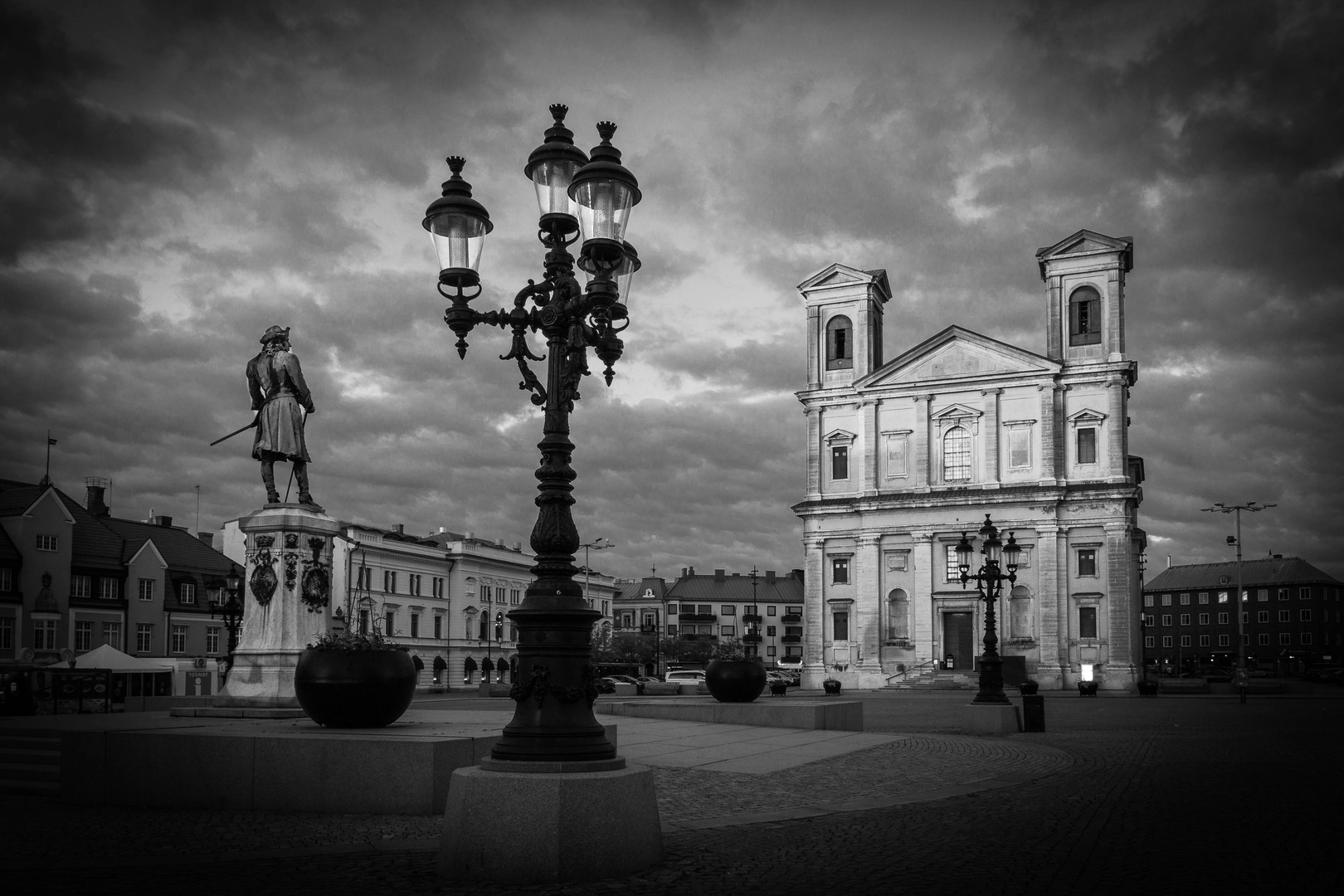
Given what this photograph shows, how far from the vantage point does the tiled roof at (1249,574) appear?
14488 cm

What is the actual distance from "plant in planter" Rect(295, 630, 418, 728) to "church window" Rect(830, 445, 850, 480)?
62.4 meters

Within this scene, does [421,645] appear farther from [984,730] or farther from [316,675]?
[316,675]

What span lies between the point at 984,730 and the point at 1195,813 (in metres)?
12.8

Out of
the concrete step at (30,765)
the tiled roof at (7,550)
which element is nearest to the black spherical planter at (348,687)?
the concrete step at (30,765)

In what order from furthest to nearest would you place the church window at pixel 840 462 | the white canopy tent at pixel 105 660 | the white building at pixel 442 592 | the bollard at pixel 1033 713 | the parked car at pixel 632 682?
the white building at pixel 442 592 → the church window at pixel 840 462 → the parked car at pixel 632 682 → the white canopy tent at pixel 105 660 → the bollard at pixel 1033 713

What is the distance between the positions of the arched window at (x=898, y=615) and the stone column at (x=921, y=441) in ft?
21.7

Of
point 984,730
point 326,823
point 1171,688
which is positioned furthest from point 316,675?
point 1171,688

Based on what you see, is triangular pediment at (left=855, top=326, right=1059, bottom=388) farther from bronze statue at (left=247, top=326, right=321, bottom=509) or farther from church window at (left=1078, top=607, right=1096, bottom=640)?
bronze statue at (left=247, top=326, right=321, bottom=509)

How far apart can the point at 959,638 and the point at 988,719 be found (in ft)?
150

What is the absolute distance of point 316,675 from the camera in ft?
39.1

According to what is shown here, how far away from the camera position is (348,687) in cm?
1196

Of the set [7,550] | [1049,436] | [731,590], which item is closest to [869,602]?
[1049,436]

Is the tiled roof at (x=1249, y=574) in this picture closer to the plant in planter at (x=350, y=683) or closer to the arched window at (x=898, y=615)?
the arched window at (x=898, y=615)

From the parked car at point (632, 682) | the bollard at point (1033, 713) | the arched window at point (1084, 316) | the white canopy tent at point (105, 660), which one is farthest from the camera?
the arched window at point (1084, 316)
